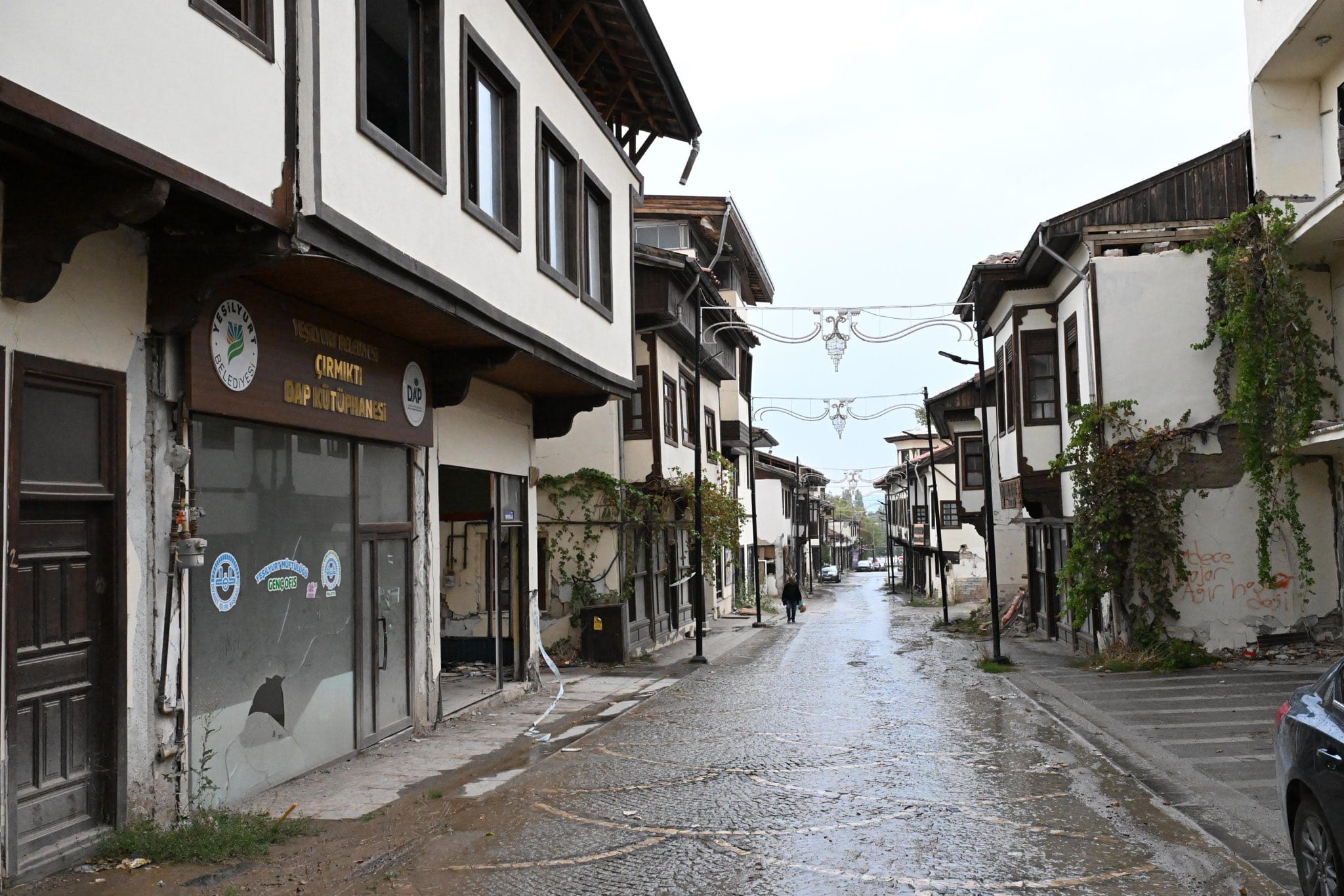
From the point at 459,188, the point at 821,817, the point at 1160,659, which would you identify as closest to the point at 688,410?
the point at 1160,659

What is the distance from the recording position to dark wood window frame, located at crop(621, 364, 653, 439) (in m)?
23.4

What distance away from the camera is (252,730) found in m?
8.79

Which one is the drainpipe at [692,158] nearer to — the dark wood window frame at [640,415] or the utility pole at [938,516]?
the dark wood window frame at [640,415]

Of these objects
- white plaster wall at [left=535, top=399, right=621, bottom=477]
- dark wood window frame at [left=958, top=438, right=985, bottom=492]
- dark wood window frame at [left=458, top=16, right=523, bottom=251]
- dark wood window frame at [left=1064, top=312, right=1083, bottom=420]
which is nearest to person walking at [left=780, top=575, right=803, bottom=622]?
dark wood window frame at [left=958, top=438, right=985, bottom=492]

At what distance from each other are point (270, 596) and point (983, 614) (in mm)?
27065

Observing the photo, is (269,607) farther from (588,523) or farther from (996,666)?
(996,666)

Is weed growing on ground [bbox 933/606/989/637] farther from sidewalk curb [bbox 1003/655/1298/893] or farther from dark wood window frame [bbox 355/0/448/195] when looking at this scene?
dark wood window frame [bbox 355/0/448/195]

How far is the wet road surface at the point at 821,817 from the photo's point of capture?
6625 mm

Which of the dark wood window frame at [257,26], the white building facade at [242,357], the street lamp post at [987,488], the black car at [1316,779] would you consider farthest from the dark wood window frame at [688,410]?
A: the black car at [1316,779]

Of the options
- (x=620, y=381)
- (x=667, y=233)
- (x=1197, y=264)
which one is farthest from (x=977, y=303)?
(x=667, y=233)

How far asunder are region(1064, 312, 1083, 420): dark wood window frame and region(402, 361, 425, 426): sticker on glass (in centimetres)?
1302

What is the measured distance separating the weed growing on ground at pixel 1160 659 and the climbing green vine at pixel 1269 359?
1575 mm

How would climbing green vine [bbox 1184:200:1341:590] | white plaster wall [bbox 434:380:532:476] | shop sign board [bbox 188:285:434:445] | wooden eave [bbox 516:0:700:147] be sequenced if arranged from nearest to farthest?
shop sign board [bbox 188:285:434:445]
white plaster wall [bbox 434:380:532:476]
wooden eave [bbox 516:0:700:147]
climbing green vine [bbox 1184:200:1341:590]

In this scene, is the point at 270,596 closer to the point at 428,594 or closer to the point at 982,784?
the point at 428,594
